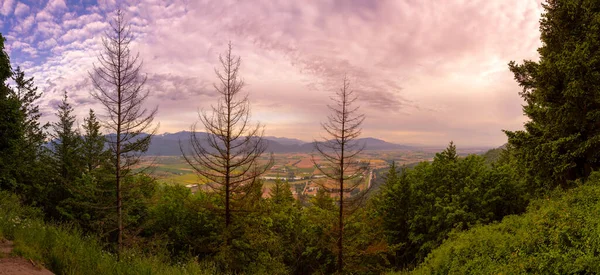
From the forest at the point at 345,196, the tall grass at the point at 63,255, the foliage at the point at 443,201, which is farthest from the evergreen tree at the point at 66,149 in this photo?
the foliage at the point at 443,201

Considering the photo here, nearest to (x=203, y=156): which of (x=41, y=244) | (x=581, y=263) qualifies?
(x=41, y=244)

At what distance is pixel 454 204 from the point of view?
54.4ft

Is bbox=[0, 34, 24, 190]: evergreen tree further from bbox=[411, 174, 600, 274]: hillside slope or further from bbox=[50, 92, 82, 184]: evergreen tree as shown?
bbox=[411, 174, 600, 274]: hillside slope

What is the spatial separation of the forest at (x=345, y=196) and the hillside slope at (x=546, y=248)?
39 millimetres

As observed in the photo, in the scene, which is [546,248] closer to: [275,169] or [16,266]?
[16,266]

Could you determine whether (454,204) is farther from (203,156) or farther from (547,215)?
(203,156)

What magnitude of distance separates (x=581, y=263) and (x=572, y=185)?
30.4 ft

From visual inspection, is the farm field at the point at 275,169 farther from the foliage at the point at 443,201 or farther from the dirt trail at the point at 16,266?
the dirt trail at the point at 16,266

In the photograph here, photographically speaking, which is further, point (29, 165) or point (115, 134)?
point (29, 165)

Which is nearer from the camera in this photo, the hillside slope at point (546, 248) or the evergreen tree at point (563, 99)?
the hillside slope at point (546, 248)

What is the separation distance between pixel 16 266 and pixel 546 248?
10506 millimetres

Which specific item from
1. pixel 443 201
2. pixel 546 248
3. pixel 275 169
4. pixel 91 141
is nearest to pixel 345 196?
pixel 443 201

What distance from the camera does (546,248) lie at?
17.8ft

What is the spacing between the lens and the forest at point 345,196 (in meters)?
6.15
